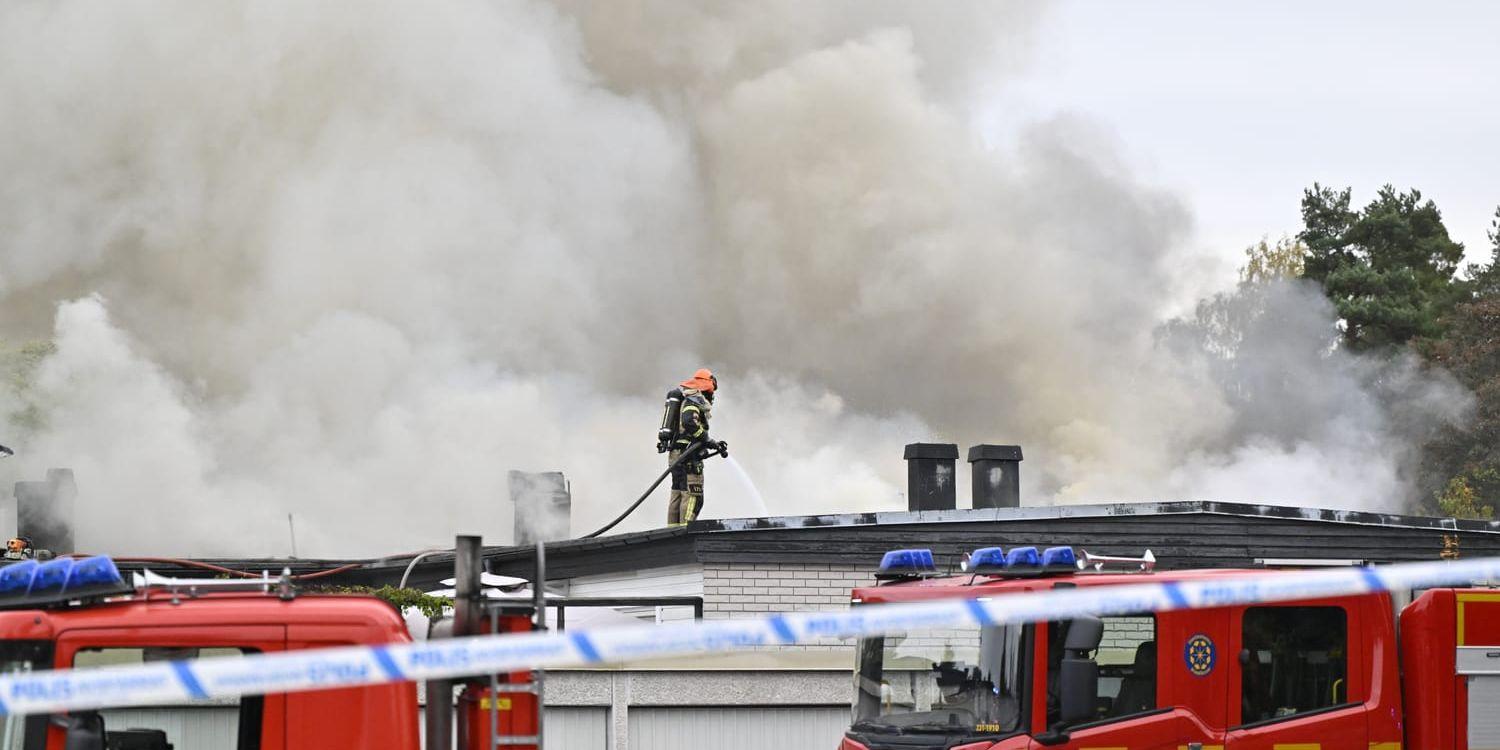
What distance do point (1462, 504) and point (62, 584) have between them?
1884 inches

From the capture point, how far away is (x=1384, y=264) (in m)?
59.2

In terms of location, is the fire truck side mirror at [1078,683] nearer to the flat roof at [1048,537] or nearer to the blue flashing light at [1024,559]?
the blue flashing light at [1024,559]

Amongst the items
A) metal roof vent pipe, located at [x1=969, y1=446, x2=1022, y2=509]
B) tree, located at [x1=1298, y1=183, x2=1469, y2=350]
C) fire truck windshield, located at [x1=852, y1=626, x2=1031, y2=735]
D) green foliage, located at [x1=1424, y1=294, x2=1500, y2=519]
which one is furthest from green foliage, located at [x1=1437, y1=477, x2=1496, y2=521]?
fire truck windshield, located at [x1=852, y1=626, x2=1031, y2=735]

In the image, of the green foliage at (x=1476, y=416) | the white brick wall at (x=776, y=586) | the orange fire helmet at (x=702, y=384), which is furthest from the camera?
the green foliage at (x=1476, y=416)

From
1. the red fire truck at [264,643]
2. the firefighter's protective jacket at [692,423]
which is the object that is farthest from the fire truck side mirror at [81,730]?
the firefighter's protective jacket at [692,423]

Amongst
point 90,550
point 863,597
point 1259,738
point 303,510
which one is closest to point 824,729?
point 863,597

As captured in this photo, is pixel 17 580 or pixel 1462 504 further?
pixel 1462 504

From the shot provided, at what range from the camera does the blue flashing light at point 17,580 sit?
19.0 ft

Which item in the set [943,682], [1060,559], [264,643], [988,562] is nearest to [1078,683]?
[943,682]

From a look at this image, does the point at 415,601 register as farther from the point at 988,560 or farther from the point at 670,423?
the point at 988,560

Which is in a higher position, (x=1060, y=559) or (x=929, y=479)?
(x=929, y=479)

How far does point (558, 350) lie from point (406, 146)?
7.14 metres

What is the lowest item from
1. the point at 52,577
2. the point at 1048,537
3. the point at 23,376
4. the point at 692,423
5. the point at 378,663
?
the point at 378,663

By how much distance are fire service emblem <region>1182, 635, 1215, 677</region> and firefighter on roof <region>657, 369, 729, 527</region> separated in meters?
9.86
